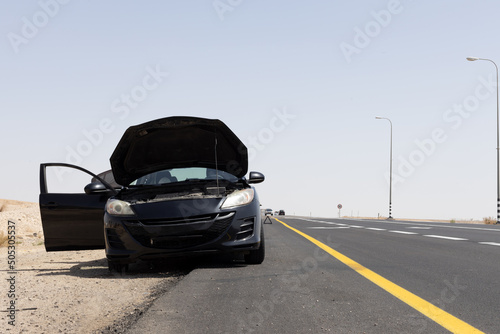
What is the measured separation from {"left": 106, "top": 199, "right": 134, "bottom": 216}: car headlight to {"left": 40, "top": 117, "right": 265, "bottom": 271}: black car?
0.01 m

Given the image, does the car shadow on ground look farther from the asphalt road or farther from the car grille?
the car grille

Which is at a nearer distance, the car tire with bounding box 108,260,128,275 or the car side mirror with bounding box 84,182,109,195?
the car tire with bounding box 108,260,128,275

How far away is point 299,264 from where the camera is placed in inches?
265

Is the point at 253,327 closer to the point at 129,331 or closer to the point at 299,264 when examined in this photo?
the point at 129,331

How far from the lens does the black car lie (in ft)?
20.4

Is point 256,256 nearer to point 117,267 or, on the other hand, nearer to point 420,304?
point 117,267

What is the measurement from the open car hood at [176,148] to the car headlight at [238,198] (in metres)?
0.72

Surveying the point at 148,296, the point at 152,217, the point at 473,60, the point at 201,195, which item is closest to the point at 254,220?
the point at 201,195

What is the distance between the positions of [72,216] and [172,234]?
174 centimetres

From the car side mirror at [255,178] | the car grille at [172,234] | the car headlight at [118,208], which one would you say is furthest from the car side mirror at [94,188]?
the car side mirror at [255,178]

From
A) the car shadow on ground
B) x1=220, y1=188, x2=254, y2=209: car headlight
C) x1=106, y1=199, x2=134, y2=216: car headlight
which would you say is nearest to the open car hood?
x1=220, y1=188, x2=254, y2=209: car headlight

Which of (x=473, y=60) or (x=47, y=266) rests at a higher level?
(x=473, y=60)

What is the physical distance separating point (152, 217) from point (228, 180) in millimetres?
1434

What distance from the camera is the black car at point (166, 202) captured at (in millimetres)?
6223
